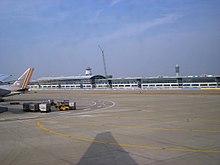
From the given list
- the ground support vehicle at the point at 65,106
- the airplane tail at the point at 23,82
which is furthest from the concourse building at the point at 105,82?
the ground support vehicle at the point at 65,106

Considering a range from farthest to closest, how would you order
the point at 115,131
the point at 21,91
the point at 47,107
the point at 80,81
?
the point at 80,81 < the point at 21,91 < the point at 47,107 < the point at 115,131

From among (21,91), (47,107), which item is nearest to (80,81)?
(21,91)

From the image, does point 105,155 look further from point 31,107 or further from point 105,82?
point 105,82

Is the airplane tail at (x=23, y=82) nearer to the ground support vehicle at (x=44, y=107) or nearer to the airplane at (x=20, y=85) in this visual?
the airplane at (x=20, y=85)

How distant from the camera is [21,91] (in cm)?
5553

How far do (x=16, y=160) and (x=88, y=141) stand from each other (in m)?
4.64

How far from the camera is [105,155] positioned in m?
11.5

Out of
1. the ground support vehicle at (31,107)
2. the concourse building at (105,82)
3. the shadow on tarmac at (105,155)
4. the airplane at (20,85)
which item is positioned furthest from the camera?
the concourse building at (105,82)

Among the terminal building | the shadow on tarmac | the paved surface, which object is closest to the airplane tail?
the paved surface

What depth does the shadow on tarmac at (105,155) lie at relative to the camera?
34.3ft

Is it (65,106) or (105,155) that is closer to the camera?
(105,155)

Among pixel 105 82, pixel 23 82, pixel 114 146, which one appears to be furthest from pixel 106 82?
pixel 114 146

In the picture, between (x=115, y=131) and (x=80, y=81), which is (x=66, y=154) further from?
(x=80, y=81)

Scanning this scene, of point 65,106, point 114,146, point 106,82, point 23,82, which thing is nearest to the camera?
point 114,146
